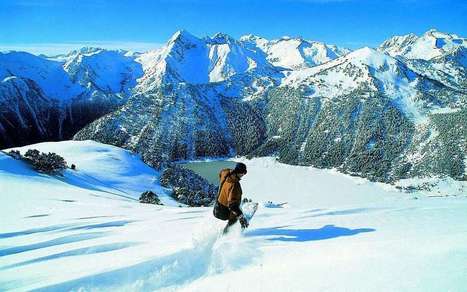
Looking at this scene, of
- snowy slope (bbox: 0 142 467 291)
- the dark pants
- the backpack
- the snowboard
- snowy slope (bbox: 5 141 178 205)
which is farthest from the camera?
snowy slope (bbox: 5 141 178 205)

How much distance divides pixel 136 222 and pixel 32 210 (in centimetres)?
728

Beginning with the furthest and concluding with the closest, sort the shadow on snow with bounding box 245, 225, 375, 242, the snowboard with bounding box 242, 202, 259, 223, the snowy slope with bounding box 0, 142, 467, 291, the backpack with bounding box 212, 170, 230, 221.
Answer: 1. the snowboard with bounding box 242, 202, 259, 223
2. the backpack with bounding box 212, 170, 230, 221
3. the shadow on snow with bounding box 245, 225, 375, 242
4. the snowy slope with bounding box 0, 142, 467, 291

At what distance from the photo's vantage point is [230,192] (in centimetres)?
1070

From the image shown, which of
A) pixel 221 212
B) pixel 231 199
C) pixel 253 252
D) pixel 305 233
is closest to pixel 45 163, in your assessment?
pixel 221 212

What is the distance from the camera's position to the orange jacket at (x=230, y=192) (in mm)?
10623

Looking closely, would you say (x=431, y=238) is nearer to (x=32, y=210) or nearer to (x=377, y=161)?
(x=32, y=210)

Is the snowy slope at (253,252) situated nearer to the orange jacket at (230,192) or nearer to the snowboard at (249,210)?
the snowboard at (249,210)

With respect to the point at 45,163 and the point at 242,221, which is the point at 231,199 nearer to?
the point at 242,221

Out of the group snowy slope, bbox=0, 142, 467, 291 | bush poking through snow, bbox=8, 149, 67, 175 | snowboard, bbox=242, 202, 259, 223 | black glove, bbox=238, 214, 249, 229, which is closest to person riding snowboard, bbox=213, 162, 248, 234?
black glove, bbox=238, 214, 249, 229

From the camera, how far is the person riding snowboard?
10609 millimetres

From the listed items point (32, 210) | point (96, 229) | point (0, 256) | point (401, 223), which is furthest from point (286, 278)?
point (32, 210)

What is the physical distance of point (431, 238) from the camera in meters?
8.53

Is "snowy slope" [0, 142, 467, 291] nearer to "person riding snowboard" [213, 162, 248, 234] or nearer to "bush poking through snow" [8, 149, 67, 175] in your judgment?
"person riding snowboard" [213, 162, 248, 234]

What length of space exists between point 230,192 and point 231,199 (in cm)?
19
